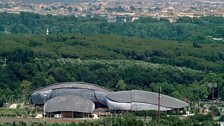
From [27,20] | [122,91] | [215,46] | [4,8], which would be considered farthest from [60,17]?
[122,91]

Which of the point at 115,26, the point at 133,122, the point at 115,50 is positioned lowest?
the point at 133,122

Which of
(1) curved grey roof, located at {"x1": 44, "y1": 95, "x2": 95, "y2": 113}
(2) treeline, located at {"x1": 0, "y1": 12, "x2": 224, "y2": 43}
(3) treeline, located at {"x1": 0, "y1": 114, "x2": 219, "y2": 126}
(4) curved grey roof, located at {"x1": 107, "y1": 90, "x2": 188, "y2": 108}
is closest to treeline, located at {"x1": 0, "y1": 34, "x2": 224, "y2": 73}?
(1) curved grey roof, located at {"x1": 44, "y1": 95, "x2": 95, "y2": 113}

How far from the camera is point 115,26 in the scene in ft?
374

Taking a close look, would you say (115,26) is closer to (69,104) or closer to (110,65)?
(110,65)

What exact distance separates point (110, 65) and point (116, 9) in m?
76.6

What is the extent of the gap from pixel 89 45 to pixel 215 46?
10913 mm

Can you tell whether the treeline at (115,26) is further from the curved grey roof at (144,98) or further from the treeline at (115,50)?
the curved grey roof at (144,98)

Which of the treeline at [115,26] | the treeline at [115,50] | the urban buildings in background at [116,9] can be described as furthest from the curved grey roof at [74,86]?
the urban buildings in background at [116,9]

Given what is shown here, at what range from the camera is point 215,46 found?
87875 mm

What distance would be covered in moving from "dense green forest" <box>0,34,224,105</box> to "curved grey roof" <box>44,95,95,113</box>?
12.5 feet

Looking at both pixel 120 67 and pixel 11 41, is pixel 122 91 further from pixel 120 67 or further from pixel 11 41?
pixel 11 41

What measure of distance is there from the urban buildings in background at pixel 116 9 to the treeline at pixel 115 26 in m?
8.89

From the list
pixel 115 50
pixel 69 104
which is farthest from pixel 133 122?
pixel 115 50

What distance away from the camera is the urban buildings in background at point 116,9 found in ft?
445
